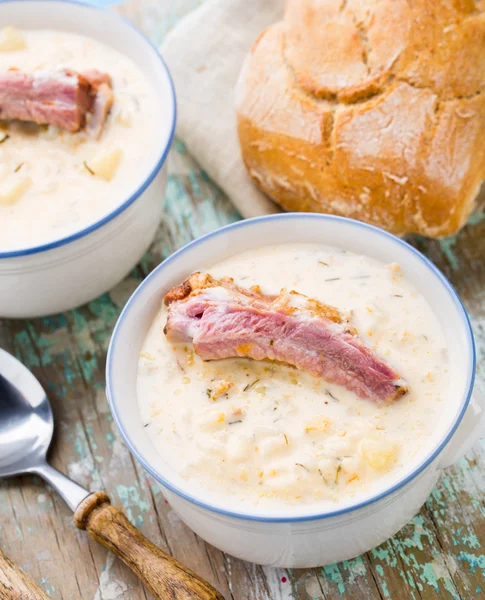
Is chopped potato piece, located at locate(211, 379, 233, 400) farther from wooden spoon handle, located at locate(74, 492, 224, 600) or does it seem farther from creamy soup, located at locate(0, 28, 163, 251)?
creamy soup, located at locate(0, 28, 163, 251)

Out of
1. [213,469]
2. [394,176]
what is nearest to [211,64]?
[394,176]

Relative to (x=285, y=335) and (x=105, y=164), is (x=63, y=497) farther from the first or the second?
(x=105, y=164)

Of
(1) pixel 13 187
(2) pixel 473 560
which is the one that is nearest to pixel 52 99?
(1) pixel 13 187

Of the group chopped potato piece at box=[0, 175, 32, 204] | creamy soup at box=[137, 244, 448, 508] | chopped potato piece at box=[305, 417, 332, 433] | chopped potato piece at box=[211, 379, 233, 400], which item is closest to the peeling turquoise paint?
creamy soup at box=[137, 244, 448, 508]

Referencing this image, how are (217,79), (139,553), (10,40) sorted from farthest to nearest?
(217,79) < (10,40) < (139,553)

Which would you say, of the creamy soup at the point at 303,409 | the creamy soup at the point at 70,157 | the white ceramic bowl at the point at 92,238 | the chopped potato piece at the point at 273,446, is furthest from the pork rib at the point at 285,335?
the creamy soup at the point at 70,157

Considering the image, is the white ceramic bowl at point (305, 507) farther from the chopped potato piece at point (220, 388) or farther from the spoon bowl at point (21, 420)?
the spoon bowl at point (21, 420)
